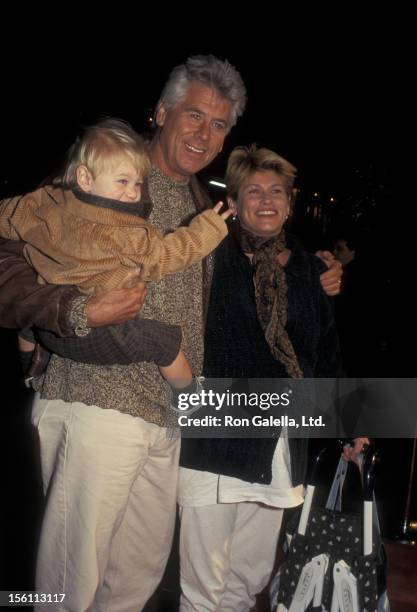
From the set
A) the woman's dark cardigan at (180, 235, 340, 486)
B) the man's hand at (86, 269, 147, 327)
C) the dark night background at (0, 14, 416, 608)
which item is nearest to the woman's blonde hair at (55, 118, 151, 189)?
the man's hand at (86, 269, 147, 327)

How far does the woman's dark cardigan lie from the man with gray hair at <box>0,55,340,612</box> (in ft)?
0.31

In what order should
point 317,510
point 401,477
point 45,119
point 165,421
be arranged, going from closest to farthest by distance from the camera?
1. point 165,421
2. point 317,510
3. point 401,477
4. point 45,119

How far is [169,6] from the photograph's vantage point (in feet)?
11.5

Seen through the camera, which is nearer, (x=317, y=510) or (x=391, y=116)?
(x=317, y=510)

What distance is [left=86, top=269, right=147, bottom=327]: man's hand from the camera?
135 centimetres

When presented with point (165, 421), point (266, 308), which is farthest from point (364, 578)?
point (266, 308)

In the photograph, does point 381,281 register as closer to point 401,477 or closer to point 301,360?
point 401,477

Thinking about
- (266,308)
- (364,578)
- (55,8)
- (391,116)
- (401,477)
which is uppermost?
(55,8)

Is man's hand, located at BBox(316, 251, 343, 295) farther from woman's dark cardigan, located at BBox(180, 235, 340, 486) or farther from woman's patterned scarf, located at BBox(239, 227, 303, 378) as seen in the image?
woman's patterned scarf, located at BBox(239, 227, 303, 378)

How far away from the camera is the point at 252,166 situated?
193 cm

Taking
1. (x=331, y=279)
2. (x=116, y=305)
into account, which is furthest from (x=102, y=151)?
(x=331, y=279)

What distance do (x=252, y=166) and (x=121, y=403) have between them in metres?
1.01

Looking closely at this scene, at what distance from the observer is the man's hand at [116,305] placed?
135 centimetres

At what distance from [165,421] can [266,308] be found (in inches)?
21.1
